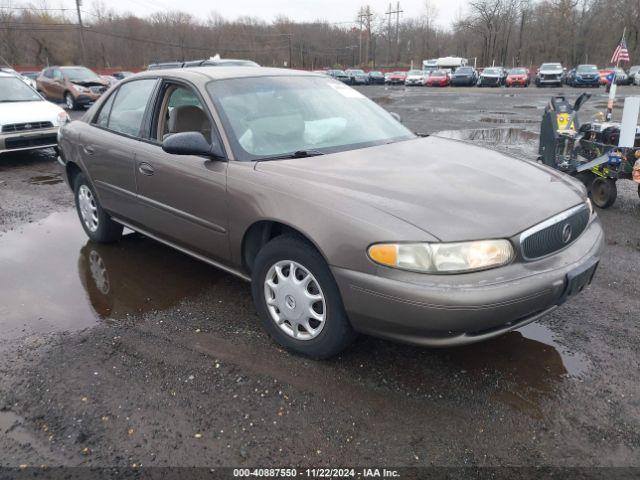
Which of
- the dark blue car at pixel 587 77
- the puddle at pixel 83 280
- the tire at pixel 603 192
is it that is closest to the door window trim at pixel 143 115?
the puddle at pixel 83 280

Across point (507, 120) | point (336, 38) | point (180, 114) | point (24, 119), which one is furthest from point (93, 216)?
point (336, 38)

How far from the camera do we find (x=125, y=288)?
4.10 metres

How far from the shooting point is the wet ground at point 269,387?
235cm

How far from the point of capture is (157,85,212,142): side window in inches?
147

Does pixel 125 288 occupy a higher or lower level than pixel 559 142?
lower

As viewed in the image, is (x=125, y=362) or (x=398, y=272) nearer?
(x=398, y=272)

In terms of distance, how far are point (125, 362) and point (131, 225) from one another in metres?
1.63

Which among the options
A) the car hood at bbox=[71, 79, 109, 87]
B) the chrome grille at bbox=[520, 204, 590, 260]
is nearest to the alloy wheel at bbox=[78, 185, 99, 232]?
the chrome grille at bbox=[520, 204, 590, 260]

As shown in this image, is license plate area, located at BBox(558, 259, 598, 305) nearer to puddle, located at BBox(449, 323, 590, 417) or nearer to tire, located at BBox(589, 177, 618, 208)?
puddle, located at BBox(449, 323, 590, 417)

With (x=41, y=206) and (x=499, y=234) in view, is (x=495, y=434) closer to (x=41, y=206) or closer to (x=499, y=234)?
(x=499, y=234)

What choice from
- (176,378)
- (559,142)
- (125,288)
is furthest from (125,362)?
(559,142)

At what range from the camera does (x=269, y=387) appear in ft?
9.14

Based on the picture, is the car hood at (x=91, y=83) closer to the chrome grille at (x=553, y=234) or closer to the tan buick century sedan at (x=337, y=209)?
the tan buick century sedan at (x=337, y=209)

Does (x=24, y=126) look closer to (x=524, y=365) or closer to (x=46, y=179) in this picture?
(x=46, y=179)
